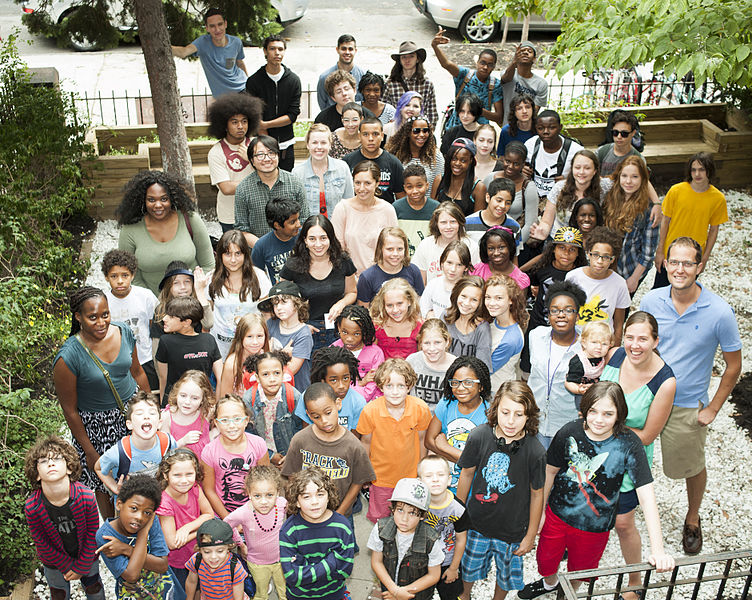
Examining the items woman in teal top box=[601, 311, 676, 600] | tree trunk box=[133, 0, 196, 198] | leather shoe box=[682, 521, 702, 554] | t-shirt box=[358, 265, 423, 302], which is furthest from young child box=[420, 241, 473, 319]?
tree trunk box=[133, 0, 196, 198]

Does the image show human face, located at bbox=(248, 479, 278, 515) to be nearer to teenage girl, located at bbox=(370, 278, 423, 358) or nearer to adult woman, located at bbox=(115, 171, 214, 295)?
teenage girl, located at bbox=(370, 278, 423, 358)

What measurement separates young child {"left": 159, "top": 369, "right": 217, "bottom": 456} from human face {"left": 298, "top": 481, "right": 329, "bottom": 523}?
41.7 inches

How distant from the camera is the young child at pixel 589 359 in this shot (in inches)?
227

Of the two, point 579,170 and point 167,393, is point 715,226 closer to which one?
point 579,170

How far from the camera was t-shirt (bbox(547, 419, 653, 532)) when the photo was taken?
5141 mm

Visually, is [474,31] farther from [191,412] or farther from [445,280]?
[191,412]

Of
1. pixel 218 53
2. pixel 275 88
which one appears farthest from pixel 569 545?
pixel 218 53

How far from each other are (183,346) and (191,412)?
0.63 metres

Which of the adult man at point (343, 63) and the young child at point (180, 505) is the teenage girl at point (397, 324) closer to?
the young child at point (180, 505)

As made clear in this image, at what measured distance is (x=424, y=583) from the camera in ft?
16.8

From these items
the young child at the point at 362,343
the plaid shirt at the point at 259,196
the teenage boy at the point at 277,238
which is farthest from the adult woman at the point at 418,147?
the young child at the point at 362,343

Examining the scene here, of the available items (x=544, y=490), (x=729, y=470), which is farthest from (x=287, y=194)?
(x=729, y=470)

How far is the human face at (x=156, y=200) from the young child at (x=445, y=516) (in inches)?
129

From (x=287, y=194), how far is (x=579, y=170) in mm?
2718
